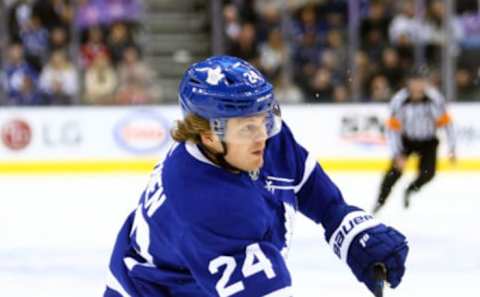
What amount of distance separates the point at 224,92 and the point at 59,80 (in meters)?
7.53

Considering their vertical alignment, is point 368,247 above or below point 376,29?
above

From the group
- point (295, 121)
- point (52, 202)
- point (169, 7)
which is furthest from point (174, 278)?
point (169, 7)

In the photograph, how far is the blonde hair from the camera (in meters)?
1.91

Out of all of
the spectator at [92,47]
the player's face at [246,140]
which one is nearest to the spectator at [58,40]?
the spectator at [92,47]

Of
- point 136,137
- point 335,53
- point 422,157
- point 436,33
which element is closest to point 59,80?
point 136,137

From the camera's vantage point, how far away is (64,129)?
350 inches

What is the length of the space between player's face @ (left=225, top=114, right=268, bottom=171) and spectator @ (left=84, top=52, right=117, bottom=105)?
7244mm

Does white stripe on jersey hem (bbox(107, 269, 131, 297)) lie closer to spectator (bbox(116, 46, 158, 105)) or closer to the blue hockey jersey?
the blue hockey jersey

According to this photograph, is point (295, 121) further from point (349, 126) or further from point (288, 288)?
point (288, 288)

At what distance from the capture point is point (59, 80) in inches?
363

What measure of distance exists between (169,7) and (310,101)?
1.78 metres

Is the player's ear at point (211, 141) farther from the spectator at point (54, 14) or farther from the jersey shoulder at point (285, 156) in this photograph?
the spectator at point (54, 14)

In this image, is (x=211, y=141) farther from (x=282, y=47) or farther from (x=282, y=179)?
(x=282, y=47)

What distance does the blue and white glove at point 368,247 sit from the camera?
6.64ft
